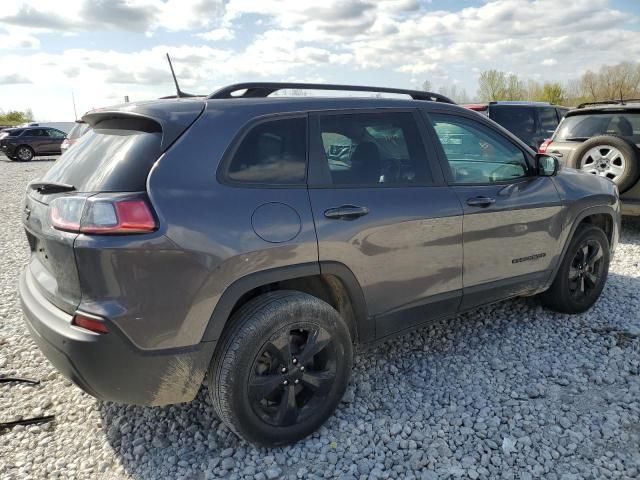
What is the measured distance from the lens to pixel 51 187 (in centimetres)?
246

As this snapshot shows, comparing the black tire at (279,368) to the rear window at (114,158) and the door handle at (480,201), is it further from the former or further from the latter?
the door handle at (480,201)

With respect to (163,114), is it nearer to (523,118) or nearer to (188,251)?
(188,251)

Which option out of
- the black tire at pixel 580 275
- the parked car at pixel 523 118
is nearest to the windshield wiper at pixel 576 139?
the black tire at pixel 580 275

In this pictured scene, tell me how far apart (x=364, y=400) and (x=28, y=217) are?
84.0 inches

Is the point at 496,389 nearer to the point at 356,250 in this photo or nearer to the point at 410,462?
the point at 410,462

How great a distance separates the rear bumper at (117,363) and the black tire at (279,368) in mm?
145

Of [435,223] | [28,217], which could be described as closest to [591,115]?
[435,223]

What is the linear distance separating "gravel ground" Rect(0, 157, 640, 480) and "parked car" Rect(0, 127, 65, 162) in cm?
2150

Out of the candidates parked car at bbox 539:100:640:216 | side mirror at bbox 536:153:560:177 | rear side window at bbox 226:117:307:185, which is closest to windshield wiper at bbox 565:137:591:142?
parked car at bbox 539:100:640:216

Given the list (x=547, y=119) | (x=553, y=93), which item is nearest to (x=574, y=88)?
(x=553, y=93)

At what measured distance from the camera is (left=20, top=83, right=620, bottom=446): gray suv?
83.3 inches

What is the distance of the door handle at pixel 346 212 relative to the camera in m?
2.54

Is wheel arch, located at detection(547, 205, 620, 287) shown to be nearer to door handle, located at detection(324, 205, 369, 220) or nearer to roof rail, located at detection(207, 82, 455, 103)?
roof rail, located at detection(207, 82, 455, 103)

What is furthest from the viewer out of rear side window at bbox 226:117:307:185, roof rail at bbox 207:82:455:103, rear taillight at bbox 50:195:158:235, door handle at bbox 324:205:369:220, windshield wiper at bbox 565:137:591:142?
windshield wiper at bbox 565:137:591:142
